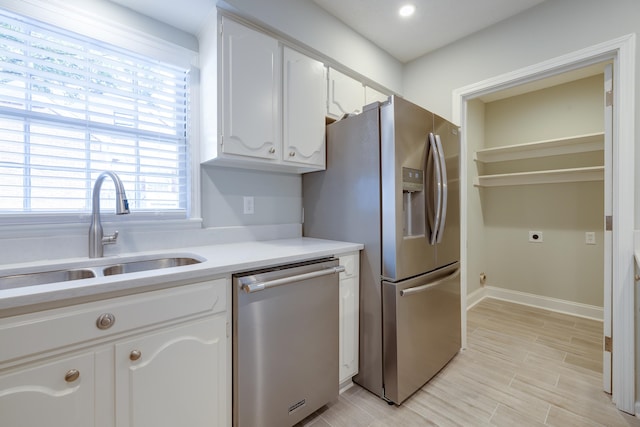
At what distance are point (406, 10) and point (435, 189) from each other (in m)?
1.33

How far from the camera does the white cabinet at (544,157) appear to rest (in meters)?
2.73

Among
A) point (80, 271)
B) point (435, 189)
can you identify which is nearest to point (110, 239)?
point (80, 271)

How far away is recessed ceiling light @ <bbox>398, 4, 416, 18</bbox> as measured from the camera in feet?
6.37

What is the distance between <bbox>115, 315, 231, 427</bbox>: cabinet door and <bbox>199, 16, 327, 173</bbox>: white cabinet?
96cm

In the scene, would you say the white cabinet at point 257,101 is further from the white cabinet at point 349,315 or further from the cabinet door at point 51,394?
the cabinet door at point 51,394

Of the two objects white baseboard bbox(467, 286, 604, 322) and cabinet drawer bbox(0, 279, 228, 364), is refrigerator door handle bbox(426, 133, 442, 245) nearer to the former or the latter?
cabinet drawer bbox(0, 279, 228, 364)

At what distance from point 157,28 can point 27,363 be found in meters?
1.76

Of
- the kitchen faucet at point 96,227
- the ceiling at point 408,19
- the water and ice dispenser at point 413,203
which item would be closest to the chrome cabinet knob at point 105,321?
the kitchen faucet at point 96,227

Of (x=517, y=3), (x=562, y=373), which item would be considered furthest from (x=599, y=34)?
(x=562, y=373)

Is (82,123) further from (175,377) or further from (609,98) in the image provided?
(609,98)

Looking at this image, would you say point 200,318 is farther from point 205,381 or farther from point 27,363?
point 27,363

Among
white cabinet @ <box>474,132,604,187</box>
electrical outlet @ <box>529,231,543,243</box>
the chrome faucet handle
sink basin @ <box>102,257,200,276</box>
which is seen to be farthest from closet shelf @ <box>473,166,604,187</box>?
the chrome faucet handle

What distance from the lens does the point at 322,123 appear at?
77.3 inches

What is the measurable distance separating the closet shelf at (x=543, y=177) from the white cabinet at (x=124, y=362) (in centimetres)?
327
